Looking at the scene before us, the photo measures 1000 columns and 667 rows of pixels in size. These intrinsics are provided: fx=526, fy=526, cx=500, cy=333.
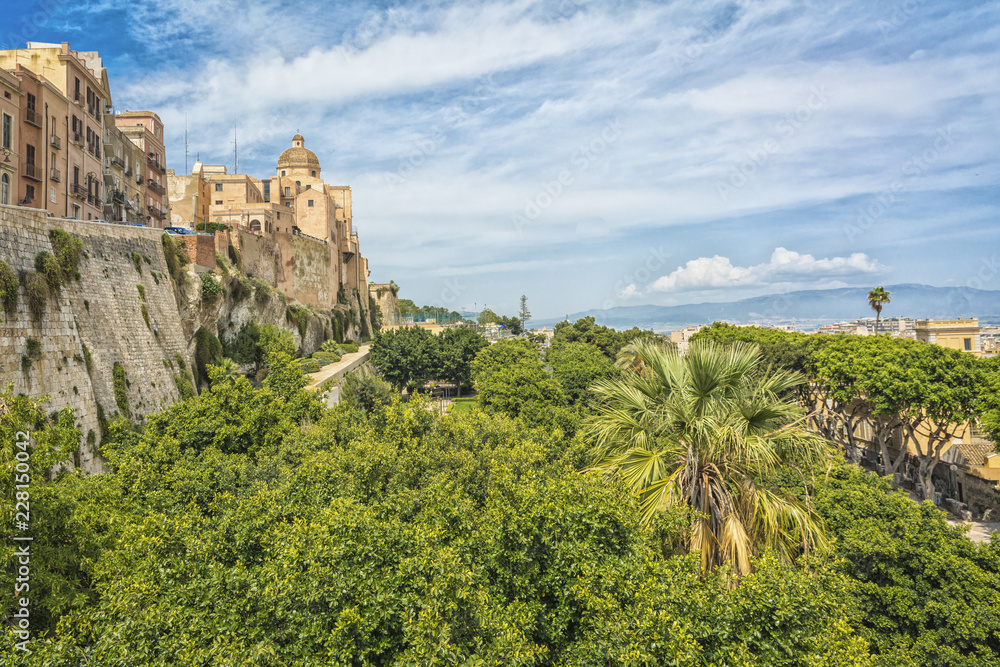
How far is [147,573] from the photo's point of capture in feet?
21.8

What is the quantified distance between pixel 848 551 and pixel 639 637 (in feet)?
27.0

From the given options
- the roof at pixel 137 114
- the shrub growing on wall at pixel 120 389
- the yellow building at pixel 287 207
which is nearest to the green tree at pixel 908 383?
the shrub growing on wall at pixel 120 389

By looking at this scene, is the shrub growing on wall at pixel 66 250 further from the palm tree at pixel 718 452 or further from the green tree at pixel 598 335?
the green tree at pixel 598 335

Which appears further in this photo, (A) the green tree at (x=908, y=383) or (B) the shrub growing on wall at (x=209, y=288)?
(B) the shrub growing on wall at (x=209, y=288)

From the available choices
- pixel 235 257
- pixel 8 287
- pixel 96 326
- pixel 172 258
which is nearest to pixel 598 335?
pixel 235 257

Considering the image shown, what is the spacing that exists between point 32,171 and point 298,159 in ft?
153

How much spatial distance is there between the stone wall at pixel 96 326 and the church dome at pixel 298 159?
45.6m

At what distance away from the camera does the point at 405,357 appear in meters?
46.9

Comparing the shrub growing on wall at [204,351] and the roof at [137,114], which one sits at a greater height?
the roof at [137,114]

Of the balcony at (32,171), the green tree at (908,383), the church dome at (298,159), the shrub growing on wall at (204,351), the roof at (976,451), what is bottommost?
the roof at (976,451)

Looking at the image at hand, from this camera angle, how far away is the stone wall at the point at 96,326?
50.6ft

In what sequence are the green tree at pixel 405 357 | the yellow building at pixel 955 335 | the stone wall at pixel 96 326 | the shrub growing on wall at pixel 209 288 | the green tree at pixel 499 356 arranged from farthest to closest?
the yellow building at pixel 955 335 < the green tree at pixel 405 357 < the green tree at pixel 499 356 < the shrub growing on wall at pixel 209 288 < the stone wall at pixel 96 326

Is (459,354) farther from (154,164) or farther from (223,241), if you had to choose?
(154,164)

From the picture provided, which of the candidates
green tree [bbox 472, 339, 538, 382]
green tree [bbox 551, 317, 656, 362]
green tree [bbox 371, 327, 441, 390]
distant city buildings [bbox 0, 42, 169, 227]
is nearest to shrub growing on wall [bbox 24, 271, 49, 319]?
distant city buildings [bbox 0, 42, 169, 227]
